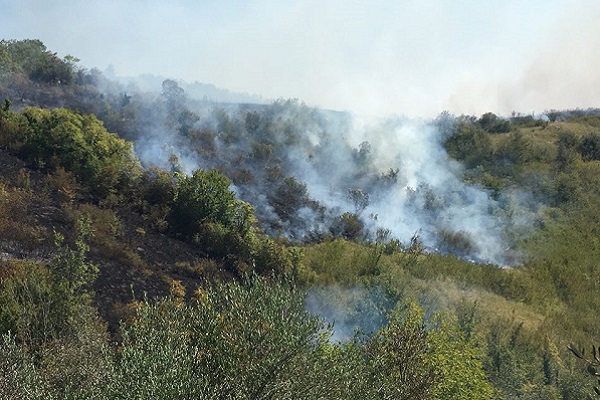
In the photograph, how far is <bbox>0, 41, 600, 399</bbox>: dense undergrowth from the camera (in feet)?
41.3

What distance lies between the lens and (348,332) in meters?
26.4

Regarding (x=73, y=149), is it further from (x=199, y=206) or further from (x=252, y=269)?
(x=252, y=269)

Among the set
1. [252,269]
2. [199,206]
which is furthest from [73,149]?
[252,269]

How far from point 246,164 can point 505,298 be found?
26.6m

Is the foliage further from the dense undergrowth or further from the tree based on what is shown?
the tree

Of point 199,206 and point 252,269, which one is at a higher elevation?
point 199,206

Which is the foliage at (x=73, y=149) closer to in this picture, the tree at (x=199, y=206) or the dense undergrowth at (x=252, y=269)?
the dense undergrowth at (x=252, y=269)

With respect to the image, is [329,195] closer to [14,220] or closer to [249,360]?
[14,220]

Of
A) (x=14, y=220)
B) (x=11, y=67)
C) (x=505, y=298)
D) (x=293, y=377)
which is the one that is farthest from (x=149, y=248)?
(x=11, y=67)

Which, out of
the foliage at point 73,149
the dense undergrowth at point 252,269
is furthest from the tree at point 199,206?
the foliage at point 73,149

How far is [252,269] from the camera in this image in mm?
31906

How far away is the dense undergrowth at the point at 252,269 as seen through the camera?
1260cm

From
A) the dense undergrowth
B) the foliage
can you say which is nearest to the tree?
the dense undergrowth

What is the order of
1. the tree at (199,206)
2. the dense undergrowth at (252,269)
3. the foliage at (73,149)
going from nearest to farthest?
the dense undergrowth at (252,269)
the tree at (199,206)
the foliage at (73,149)
